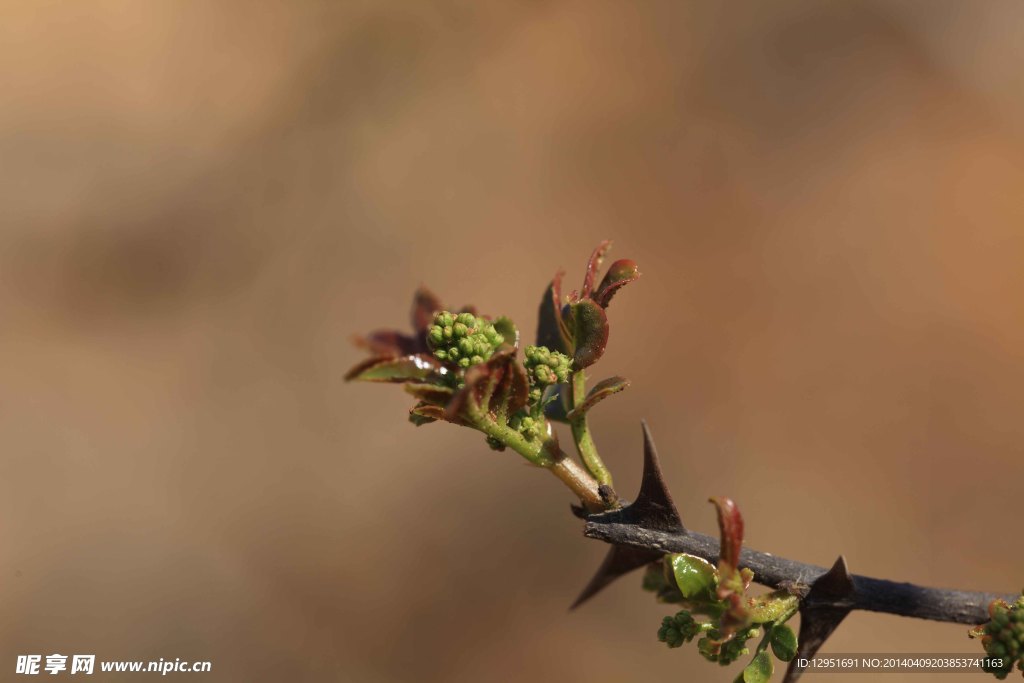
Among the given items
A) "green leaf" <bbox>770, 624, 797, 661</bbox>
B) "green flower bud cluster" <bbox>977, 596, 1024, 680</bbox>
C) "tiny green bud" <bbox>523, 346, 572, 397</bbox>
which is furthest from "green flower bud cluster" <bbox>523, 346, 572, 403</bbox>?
"green flower bud cluster" <bbox>977, 596, 1024, 680</bbox>

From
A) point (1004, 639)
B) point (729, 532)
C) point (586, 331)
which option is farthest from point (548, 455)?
point (1004, 639)

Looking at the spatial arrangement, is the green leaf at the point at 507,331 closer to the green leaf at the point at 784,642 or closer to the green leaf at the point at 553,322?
the green leaf at the point at 553,322

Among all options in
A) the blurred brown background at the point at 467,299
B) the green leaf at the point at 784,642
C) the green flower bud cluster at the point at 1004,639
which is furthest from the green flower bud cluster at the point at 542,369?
the blurred brown background at the point at 467,299

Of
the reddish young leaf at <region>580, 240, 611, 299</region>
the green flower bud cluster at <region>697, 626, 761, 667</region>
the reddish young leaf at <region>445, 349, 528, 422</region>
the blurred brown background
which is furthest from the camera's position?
the blurred brown background

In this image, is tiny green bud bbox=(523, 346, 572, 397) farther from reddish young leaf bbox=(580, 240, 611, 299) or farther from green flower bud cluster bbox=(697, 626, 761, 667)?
green flower bud cluster bbox=(697, 626, 761, 667)

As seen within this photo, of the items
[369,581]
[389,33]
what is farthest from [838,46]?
[369,581]

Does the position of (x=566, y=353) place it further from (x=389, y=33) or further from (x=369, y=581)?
(x=389, y=33)
